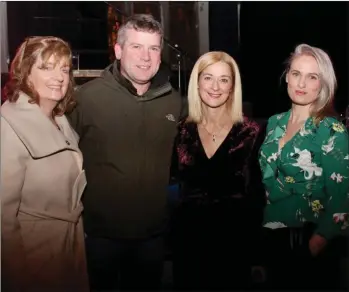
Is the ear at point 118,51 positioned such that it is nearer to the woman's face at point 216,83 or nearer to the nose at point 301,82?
the woman's face at point 216,83

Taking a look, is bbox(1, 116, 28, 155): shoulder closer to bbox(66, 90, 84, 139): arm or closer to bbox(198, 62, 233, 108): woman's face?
bbox(66, 90, 84, 139): arm

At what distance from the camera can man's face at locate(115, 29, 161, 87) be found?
1698mm

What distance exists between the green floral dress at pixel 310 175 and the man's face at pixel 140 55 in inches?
22.2

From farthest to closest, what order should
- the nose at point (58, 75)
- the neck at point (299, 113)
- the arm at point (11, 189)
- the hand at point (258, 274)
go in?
1. the hand at point (258, 274)
2. the neck at point (299, 113)
3. the nose at point (58, 75)
4. the arm at point (11, 189)

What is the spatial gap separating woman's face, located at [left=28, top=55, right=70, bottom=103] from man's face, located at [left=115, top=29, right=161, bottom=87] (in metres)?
0.24

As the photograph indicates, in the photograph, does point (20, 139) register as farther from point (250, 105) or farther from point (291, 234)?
point (291, 234)

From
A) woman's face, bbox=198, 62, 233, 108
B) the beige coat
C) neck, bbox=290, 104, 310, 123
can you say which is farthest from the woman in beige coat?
neck, bbox=290, 104, 310, 123

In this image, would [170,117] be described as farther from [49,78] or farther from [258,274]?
[258,274]

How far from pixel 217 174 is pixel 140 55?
0.57 meters

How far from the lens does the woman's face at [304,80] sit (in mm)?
1711

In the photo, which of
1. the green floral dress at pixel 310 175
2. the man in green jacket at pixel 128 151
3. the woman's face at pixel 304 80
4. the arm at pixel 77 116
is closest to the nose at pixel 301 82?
the woman's face at pixel 304 80

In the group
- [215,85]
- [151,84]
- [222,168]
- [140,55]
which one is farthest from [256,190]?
[140,55]

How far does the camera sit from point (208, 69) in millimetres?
1756

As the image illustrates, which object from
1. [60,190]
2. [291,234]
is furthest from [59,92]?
[291,234]
